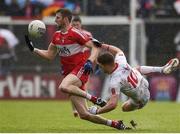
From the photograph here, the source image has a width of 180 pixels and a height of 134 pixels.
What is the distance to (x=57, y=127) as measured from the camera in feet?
49.6

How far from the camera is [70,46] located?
15359 millimetres

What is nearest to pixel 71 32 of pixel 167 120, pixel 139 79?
pixel 139 79

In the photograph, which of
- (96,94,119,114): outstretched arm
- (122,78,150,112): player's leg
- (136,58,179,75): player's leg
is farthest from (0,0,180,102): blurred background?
(96,94,119,114): outstretched arm

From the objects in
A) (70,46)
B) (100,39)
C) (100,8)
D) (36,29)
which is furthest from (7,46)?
(70,46)

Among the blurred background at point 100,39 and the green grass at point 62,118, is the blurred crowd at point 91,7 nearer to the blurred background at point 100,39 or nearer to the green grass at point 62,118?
the blurred background at point 100,39

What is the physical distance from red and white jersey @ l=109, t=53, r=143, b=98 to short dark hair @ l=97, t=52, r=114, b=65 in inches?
10.1

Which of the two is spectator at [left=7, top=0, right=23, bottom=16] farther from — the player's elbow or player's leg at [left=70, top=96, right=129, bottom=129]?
the player's elbow

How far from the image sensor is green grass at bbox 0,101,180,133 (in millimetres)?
14664

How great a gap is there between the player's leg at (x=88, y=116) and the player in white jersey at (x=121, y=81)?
0.38 meters

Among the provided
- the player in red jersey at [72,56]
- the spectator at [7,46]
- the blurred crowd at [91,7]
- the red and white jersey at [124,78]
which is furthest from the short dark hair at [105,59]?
the spectator at [7,46]

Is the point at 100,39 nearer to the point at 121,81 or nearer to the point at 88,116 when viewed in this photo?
the point at 88,116

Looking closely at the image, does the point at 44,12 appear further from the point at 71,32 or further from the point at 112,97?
the point at 112,97

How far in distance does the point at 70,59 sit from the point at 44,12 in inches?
435

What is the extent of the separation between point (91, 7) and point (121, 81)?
39.3 ft
